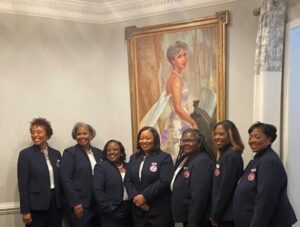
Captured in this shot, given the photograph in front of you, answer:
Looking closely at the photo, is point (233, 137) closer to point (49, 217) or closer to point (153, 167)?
point (153, 167)

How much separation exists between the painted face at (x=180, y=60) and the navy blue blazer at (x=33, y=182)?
143 cm

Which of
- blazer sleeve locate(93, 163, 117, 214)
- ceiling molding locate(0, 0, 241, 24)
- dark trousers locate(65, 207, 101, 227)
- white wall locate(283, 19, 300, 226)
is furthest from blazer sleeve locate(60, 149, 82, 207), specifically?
white wall locate(283, 19, 300, 226)

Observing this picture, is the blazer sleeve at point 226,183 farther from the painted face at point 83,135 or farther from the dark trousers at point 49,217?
the dark trousers at point 49,217

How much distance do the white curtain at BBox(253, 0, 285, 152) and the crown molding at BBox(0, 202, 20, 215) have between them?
2286mm

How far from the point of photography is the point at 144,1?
3.59m

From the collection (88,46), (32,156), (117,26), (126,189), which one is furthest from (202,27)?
(32,156)

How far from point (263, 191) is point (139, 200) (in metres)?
1.02

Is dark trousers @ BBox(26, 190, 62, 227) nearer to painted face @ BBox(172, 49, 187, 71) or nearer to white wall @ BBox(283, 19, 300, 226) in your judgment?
painted face @ BBox(172, 49, 187, 71)

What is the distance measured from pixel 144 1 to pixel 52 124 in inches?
57.2

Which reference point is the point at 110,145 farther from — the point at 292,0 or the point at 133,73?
the point at 292,0

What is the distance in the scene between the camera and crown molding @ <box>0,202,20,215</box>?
3.43 metres

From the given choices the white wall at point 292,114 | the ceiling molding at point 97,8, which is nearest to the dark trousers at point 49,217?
the ceiling molding at point 97,8

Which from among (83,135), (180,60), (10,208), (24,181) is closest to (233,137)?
(180,60)

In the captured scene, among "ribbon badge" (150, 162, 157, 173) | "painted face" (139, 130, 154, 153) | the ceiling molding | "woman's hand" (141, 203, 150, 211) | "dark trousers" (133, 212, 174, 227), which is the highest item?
the ceiling molding
